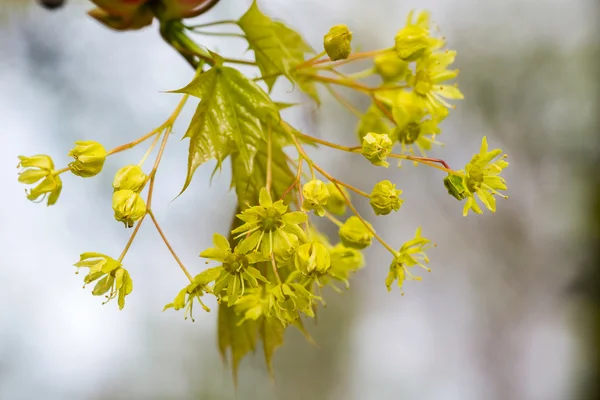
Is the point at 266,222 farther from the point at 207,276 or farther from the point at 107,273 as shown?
the point at 107,273

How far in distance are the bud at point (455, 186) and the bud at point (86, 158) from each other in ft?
1.21

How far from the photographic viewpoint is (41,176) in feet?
2.14

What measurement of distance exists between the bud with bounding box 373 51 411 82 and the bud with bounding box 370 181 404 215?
19cm

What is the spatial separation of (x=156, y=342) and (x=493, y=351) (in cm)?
247

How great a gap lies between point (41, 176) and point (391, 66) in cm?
45

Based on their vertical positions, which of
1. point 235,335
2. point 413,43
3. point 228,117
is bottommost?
point 235,335

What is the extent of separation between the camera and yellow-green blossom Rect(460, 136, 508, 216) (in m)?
0.63

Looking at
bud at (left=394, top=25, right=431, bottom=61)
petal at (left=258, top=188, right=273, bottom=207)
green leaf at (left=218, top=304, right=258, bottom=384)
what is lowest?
green leaf at (left=218, top=304, right=258, bottom=384)

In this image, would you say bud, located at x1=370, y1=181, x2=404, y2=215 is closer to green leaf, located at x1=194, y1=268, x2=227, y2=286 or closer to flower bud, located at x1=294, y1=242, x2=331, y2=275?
flower bud, located at x1=294, y1=242, x2=331, y2=275

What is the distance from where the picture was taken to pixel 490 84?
396 centimetres

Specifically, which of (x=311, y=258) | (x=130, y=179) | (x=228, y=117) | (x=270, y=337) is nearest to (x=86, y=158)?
(x=130, y=179)

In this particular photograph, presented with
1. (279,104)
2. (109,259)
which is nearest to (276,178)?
(279,104)

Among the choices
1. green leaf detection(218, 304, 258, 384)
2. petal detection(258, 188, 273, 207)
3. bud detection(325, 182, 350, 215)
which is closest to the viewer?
petal detection(258, 188, 273, 207)

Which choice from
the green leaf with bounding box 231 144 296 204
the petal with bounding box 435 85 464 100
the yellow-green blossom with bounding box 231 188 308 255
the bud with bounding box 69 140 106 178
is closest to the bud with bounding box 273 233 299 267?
the yellow-green blossom with bounding box 231 188 308 255
